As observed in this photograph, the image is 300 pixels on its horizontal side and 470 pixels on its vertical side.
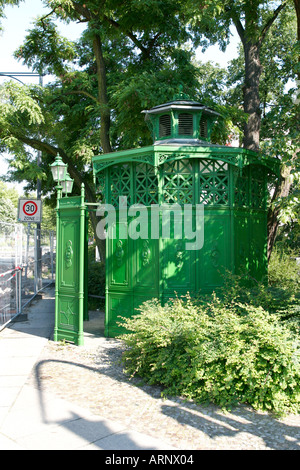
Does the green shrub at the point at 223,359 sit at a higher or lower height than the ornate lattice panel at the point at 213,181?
lower

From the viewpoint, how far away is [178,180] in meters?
8.89

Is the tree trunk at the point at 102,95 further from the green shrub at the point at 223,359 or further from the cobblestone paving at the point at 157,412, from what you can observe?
the green shrub at the point at 223,359

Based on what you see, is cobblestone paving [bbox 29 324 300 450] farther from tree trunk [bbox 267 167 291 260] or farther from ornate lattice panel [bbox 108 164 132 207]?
tree trunk [bbox 267 167 291 260]

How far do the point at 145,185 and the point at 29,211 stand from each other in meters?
8.35

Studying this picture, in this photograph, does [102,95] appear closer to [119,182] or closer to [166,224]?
[119,182]

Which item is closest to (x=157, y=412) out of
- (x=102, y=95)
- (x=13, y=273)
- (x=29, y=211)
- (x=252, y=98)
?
(x=13, y=273)

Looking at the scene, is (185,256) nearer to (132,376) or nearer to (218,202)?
(218,202)

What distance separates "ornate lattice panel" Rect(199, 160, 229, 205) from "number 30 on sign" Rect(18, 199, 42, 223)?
361 inches

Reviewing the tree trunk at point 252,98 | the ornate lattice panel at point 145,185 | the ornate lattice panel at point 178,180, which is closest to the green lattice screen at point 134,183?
the ornate lattice panel at point 145,185

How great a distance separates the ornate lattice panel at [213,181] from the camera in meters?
8.93

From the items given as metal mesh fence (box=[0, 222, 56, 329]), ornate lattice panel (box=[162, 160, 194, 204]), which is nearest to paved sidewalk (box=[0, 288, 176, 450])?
metal mesh fence (box=[0, 222, 56, 329])

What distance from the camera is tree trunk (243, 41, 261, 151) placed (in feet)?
41.4

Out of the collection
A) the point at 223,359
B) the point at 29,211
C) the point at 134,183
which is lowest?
the point at 223,359

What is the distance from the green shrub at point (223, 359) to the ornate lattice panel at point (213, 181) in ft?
9.64
